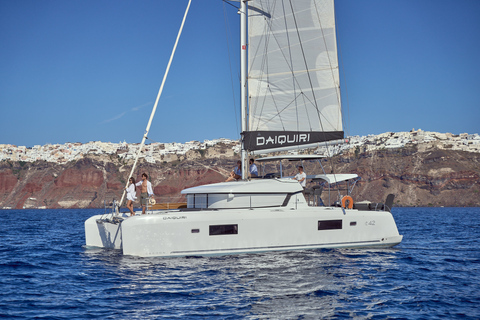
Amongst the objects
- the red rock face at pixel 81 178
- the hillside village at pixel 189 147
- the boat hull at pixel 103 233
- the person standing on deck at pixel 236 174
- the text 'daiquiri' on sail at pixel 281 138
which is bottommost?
the boat hull at pixel 103 233

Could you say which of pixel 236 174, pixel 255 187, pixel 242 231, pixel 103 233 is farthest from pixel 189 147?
pixel 242 231

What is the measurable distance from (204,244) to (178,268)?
Result: 1481 mm

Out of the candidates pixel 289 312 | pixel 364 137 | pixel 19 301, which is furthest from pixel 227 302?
pixel 364 137

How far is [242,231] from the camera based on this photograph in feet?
46.0

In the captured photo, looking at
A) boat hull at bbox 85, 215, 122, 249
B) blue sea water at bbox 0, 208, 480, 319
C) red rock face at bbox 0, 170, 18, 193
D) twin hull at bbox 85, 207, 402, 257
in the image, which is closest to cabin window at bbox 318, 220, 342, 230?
twin hull at bbox 85, 207, 402, 257

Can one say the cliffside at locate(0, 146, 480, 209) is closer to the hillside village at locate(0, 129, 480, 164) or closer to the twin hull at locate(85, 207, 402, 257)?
the hillside village at locate(0, 129, 480, 164)

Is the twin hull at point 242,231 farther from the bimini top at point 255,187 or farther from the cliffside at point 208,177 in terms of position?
the cliffside at point 208,177

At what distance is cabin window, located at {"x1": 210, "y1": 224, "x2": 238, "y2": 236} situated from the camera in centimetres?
1378

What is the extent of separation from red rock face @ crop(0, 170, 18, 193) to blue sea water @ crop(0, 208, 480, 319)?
112 m

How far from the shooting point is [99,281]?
11.3 m

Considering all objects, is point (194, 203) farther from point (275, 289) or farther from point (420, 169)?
point (420, 169)

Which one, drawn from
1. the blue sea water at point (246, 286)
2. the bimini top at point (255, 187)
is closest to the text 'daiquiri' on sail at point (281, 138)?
the bimini top at point (255, 187)

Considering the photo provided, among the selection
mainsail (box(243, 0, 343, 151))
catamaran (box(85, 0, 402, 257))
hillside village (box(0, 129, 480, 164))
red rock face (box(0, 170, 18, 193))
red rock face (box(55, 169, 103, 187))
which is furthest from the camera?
red rock face (box(0, 170, 18, 193))

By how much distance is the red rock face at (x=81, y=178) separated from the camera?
372 feet
